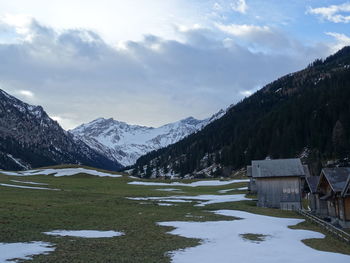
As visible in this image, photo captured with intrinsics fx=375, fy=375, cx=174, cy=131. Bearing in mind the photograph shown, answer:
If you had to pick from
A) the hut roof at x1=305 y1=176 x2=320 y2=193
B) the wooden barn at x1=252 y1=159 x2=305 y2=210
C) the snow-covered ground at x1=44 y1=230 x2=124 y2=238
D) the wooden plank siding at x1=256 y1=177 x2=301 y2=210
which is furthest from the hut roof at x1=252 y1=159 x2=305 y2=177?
the snow-covered ground at x1=44 y1=230 x2=124 y2=238

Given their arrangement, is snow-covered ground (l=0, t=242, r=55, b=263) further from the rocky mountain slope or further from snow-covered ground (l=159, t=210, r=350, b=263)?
the rocky mountain slope

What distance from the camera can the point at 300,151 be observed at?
154375mm

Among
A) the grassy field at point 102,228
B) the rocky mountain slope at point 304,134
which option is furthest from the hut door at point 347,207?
the rocky mountain slope at point 304,134

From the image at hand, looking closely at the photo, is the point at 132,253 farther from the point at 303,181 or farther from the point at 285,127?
the point at 285,127

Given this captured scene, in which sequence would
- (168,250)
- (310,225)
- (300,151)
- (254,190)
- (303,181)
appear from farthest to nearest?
(300,151)
(254,190)
(303,181)
(310,225)
(168,250)

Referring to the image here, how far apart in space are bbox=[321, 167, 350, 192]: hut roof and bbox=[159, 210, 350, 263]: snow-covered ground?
21.0 ft

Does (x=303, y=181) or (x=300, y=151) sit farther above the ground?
(x=300, y=151)

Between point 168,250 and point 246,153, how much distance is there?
515 feet

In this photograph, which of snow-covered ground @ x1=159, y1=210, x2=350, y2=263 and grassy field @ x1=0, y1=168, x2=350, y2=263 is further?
snow-covered ground @ x1=159, y1=210, x2=350, y2=263

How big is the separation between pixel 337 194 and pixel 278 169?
67.1 ft

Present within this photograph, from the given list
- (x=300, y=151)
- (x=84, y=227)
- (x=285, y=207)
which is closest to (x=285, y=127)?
(x=300, y=151)

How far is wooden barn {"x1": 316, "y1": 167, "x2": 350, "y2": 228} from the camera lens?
37.8 meters

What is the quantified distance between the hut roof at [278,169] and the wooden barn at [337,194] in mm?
9843

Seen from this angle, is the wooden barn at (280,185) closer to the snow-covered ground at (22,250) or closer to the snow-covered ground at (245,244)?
the snow-covered ground at (245,244)
